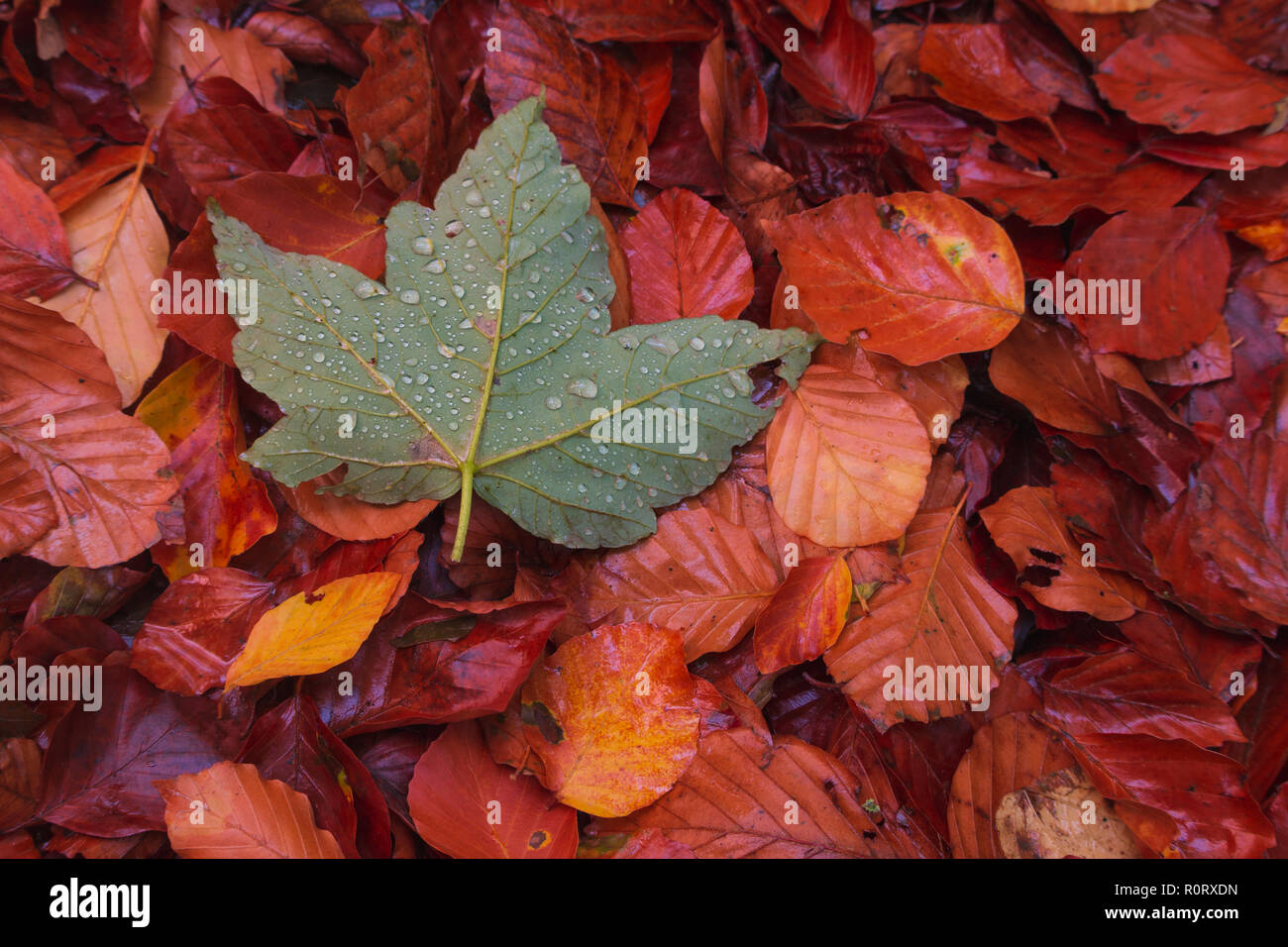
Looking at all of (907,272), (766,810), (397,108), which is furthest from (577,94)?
(766,810)

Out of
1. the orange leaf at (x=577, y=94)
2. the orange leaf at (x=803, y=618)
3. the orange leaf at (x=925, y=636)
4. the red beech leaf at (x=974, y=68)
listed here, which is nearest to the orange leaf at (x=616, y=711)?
the orange leaf at (x=803, y=618)

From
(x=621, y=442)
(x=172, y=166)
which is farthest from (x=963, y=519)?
(x=172, y=166)

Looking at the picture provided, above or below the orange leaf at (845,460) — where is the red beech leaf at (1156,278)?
above

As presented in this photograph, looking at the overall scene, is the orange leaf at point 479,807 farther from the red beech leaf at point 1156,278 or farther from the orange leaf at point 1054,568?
the red beech leaf at point 1156,278

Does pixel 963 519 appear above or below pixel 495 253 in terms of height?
below

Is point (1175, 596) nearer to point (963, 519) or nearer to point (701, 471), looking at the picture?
point (963, 519)

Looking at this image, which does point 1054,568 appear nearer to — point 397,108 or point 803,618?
point 803,618
